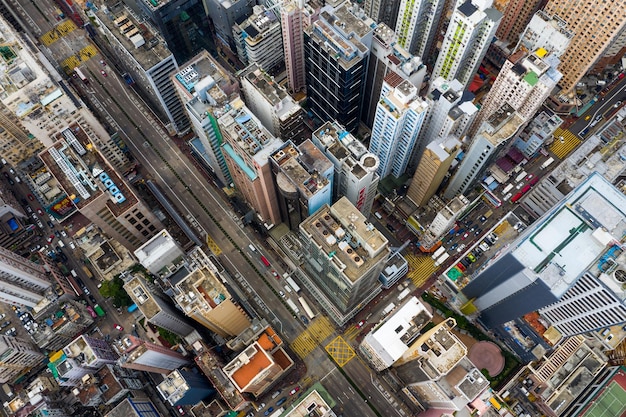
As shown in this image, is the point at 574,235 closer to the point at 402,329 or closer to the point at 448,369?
the point at 448,369

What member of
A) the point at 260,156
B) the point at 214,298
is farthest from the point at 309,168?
the point at 214,298

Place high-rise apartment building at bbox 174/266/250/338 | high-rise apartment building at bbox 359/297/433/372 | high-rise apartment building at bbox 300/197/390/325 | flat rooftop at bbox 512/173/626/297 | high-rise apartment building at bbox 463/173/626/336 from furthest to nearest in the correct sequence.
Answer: high-rise apartment building at bbox 174/266/250/338 → high-rise apartment building at bbox 300/197/390/325 → high-rise apartment building at bbox 359/297/433/372 → flat rooftop at bbox 512/173/626/297 → high-rise apartment building at bbox 463/173/626/336

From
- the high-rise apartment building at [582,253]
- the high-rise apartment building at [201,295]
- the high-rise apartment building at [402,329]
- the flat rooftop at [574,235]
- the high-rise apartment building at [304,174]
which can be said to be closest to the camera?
the high-rise apartment building at [582,253]

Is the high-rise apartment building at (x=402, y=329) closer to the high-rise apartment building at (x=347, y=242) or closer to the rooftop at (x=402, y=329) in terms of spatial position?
the rooftop at (x=402, y=329)

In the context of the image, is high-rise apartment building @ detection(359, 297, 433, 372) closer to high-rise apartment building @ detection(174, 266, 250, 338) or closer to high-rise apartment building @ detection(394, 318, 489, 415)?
high-rise apartment building @ detection(394, 318, 489, 415)

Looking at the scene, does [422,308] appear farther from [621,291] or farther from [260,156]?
[260,156]

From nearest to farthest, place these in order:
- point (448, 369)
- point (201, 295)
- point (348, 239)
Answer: point (448, 369)
point (348, 239)
point (201, 295)

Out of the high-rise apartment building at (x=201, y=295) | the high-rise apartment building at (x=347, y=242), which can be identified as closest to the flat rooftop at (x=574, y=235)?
the high-rise apartment building at (x=347, y=242)

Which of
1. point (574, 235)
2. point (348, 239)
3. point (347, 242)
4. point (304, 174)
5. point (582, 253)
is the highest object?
point (304, 174)

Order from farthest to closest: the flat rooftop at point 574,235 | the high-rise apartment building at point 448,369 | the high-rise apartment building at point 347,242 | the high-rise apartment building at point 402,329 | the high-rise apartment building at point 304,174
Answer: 1. the high-rise apartment building at point 304,174
2. the high-rise apartment building at point 347,242
3. the high-rise apartment building at point 402,329
4. the high-rise apartment building at point 448,369
5. the flat rooftop at point 574,235

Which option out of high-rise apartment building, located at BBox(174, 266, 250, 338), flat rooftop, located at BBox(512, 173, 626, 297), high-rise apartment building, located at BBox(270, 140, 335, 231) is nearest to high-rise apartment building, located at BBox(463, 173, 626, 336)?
flat rooftop, located at BBox(512, 173, 626, 297)

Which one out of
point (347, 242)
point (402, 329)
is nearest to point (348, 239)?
point (347, 242)
